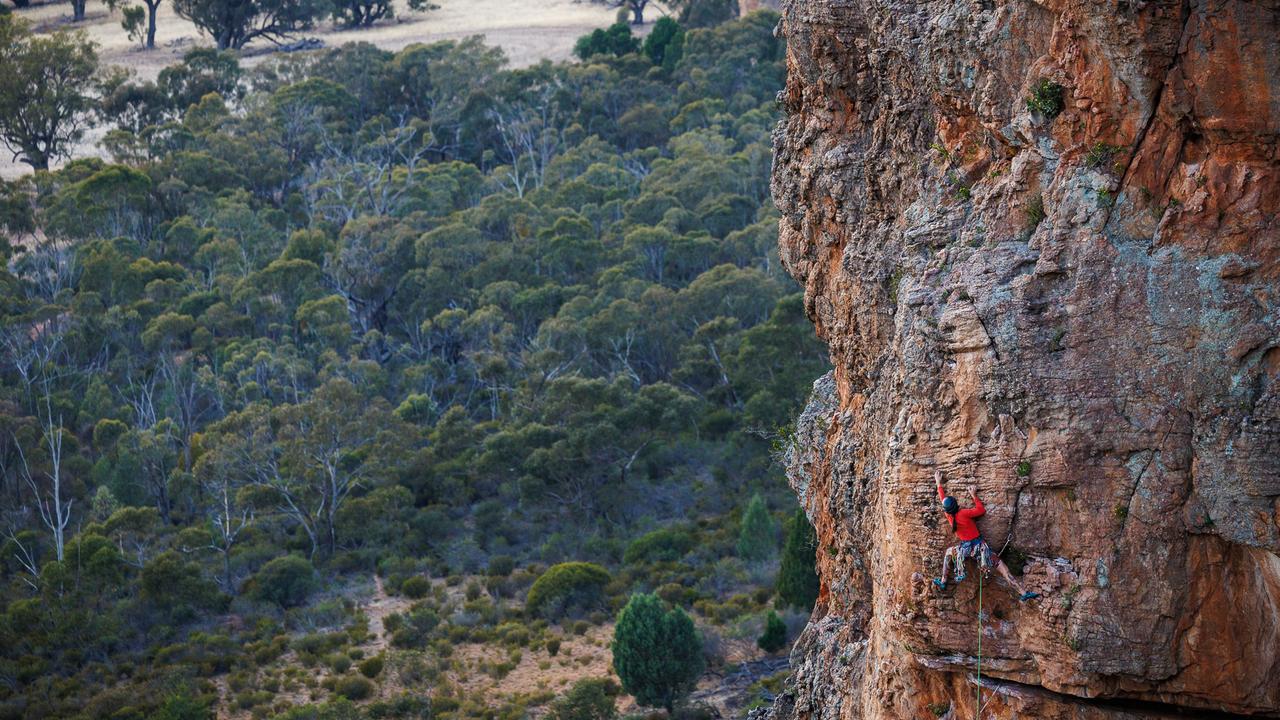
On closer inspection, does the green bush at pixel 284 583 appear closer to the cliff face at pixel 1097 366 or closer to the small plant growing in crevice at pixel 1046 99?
the cliff face at pixel 1097 366

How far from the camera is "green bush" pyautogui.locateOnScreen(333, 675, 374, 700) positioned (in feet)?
88.2

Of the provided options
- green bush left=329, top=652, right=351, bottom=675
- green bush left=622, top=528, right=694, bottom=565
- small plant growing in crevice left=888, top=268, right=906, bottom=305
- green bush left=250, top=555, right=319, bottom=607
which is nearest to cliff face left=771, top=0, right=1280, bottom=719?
small plant growing in crevice left=888, top=268, right=906, bottom=305

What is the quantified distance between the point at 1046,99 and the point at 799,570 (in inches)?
824

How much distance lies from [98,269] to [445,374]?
1288cm

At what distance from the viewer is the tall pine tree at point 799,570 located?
90.5 feet

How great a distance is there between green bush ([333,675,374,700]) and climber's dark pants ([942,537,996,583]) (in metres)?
20.9

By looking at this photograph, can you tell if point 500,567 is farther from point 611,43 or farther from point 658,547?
point 611,43

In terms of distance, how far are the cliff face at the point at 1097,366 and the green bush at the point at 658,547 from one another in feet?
75.8

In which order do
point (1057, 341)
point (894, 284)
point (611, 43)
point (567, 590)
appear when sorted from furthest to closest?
1. point (611, 43)
2. point (567, 590)
3. point (894, 284)
4. point (1057, 341)

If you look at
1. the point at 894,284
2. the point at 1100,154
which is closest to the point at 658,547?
the point at 894,284

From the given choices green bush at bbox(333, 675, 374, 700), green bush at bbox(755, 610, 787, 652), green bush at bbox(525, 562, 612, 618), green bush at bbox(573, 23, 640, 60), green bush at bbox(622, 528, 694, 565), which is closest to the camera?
green bush at bbox(333, 675, 374, 700)

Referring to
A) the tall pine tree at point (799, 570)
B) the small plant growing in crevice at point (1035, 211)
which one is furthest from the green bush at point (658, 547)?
the small plant growing in crevice at point (1035, 211)

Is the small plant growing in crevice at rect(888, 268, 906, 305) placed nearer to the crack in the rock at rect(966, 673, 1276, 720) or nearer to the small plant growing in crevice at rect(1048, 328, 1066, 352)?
the small plant growing in crevice at rect(1048, 328, 1066, 352)

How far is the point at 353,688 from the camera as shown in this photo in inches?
1062
